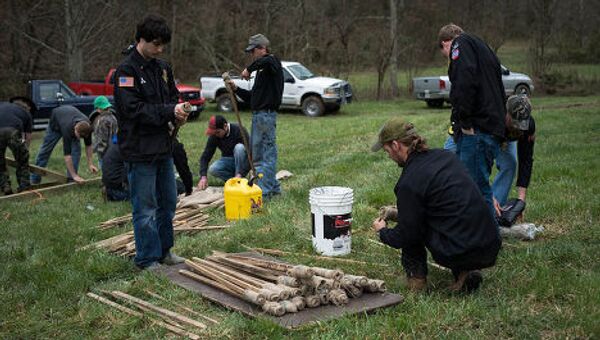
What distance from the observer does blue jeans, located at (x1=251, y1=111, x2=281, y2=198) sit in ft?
28.5

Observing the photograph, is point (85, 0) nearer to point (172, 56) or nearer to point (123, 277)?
point (172, 56)

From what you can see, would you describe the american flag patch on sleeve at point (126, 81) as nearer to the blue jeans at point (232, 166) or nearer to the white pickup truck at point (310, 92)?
the blue jeans at point (232, 166)

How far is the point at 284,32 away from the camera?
30.3 m

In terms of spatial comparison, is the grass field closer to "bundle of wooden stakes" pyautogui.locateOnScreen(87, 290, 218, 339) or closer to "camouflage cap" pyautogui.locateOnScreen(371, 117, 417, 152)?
"bundle of wooden stakes" pyautogui.locateOnScreen(87, 290, 218, 339)

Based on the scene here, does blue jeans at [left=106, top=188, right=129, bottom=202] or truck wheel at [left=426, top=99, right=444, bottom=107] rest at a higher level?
truck wheel at [left=426, top=99, right=444, bottom=107]

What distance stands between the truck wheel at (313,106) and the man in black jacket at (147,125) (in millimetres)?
16316

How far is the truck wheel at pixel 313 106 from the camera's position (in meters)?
22.2

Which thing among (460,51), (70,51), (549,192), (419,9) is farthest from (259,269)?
(419,9)

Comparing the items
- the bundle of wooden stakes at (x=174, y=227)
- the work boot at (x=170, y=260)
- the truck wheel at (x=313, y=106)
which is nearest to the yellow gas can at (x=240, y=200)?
the bundle of wooden stakes at (x=174, y=227)

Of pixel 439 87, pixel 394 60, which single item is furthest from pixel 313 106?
pixel 394 60

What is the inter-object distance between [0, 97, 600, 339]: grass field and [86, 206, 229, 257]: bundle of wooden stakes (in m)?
0.20

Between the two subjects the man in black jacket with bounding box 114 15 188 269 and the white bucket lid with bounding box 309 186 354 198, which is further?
the white bucket lid with bounding box 309 186 354 198

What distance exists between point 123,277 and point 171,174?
102cm

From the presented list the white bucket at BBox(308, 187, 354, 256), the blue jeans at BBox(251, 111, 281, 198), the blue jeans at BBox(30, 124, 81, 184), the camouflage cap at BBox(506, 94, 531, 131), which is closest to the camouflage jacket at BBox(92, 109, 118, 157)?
the blue jeans at BBox(30, 124, 81, 184)
